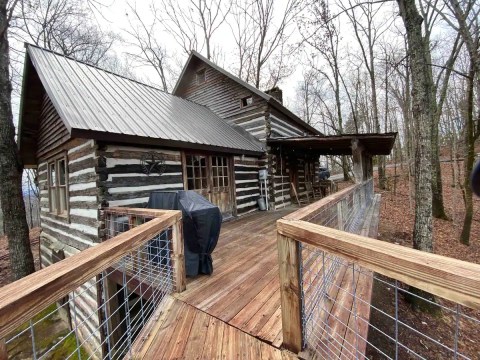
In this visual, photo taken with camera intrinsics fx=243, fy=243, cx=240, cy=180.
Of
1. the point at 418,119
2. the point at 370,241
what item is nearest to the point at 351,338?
the point at 370,241

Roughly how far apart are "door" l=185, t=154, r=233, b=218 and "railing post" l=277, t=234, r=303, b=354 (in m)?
4.92

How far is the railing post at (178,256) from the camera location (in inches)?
117

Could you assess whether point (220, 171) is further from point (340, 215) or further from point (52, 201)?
point (52, 201)

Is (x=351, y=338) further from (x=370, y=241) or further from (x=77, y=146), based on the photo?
(x=77, y=146)

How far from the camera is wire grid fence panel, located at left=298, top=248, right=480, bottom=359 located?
1938 millimetres

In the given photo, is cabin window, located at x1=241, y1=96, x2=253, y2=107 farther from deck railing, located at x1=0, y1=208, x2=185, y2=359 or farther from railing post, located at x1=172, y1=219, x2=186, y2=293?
railing post, located at x1=172, y1=219, x2=186, y2=293

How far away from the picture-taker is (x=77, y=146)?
5406 millimetres

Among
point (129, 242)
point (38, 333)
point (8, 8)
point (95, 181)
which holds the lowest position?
point (38, 333)

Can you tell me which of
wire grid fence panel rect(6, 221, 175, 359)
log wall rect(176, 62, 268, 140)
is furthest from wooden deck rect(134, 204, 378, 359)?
log wall rect(176, 62, 268, 140)

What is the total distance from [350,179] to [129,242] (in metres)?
21.7

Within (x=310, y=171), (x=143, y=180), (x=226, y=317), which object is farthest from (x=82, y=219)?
(x=310, y=171)

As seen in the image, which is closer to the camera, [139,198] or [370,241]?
[370,241]

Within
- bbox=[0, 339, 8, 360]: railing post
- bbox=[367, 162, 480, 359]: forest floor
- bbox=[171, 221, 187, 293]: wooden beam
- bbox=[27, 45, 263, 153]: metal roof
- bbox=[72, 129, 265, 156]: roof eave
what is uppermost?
bbox=[27, 45, 263, 153]: metal roof

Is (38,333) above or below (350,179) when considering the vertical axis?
below
